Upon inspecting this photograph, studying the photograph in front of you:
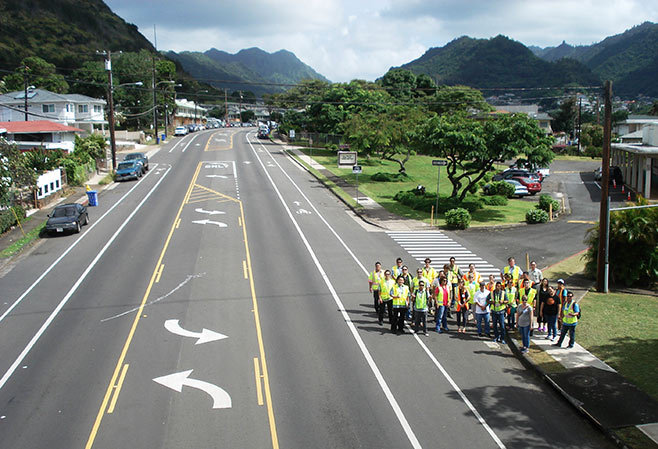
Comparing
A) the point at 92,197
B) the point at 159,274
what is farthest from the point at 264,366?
the point at 92,197

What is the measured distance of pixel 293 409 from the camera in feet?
37.6

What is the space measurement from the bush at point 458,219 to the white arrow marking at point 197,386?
2161cm

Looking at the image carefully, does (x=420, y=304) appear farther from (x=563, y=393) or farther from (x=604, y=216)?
(x=604, y=216)

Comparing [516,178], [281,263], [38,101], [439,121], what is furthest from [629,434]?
[38,101]

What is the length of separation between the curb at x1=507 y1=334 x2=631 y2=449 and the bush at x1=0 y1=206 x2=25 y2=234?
85.1ft

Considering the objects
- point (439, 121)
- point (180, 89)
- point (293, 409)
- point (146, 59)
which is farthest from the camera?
point (180, 89)

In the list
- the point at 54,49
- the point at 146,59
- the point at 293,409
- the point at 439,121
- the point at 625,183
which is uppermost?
the point at 54,49

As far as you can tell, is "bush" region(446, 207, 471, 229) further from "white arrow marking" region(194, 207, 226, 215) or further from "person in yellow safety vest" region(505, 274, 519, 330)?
"person in yellow safety vest" region(505, 274, 519, 330)

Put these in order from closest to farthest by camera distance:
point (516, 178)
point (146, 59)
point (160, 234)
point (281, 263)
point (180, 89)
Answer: point (281, 263)
point (160, 234)
point (516, 178)
point (146, 59)
point (180, 89)

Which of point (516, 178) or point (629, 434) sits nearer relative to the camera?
point (629, 434)

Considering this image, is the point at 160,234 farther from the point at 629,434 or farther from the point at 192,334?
the point at 629,434

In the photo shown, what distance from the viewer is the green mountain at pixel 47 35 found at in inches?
5531

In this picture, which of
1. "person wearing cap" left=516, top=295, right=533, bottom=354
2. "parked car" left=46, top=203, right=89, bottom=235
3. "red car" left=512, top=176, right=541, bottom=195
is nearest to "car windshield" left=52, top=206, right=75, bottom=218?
"parked car" left=46, top=203, right=89, bottom=235

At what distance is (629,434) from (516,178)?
36.8 m
